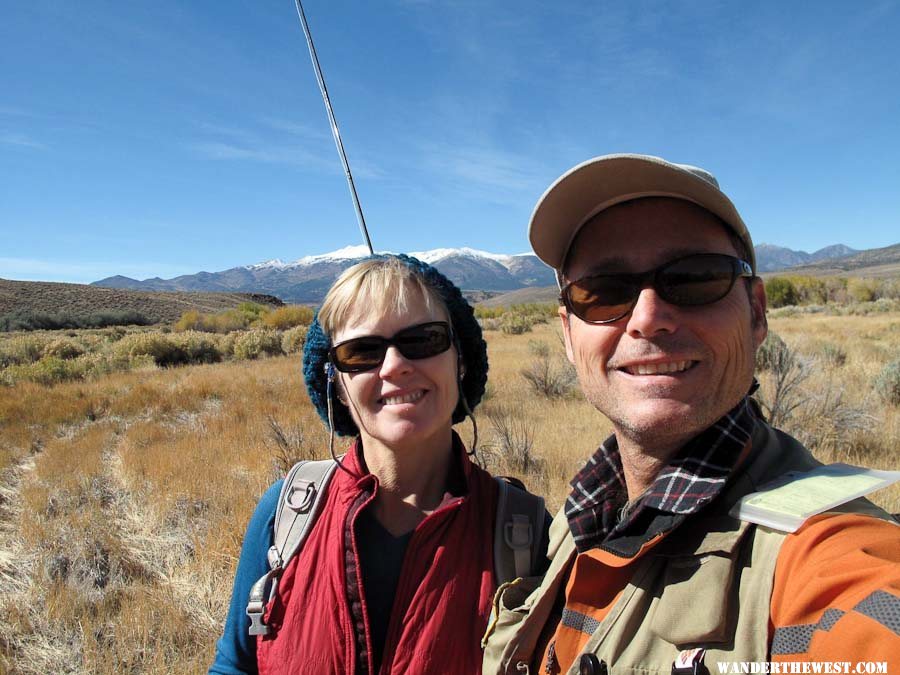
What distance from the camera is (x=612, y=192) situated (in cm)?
143

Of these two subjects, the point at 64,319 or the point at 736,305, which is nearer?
the point at 736,305

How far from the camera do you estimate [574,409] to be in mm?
7418

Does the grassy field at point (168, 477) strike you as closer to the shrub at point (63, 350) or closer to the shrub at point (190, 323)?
the shrub at point (63, 350)

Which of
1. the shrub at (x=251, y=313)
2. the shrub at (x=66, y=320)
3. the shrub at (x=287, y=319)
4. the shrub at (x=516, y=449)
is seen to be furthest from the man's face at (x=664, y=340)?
the shrub at (x=66, y=320)

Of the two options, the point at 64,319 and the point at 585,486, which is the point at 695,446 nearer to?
the point at 585,486

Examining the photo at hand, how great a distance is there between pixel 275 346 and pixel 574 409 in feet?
52.5

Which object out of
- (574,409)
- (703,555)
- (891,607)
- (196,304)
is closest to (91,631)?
(703,555)

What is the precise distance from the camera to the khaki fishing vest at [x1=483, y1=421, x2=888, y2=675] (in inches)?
33.8

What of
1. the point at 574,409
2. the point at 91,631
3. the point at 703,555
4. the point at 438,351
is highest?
the point at 438,351

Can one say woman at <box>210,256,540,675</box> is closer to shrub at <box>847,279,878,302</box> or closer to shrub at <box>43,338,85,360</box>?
shrub at <box>43,338,85,360</box>

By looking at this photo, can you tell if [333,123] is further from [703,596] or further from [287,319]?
[287,319]

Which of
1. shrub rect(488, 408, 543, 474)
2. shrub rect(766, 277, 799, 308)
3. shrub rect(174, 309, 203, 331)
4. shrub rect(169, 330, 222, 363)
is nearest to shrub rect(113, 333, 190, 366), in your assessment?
shrub rect(169, 330, 222, 363)

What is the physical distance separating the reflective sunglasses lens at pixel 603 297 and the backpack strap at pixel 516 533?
0.71m

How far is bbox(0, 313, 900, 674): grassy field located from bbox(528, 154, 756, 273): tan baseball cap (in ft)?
10.4
